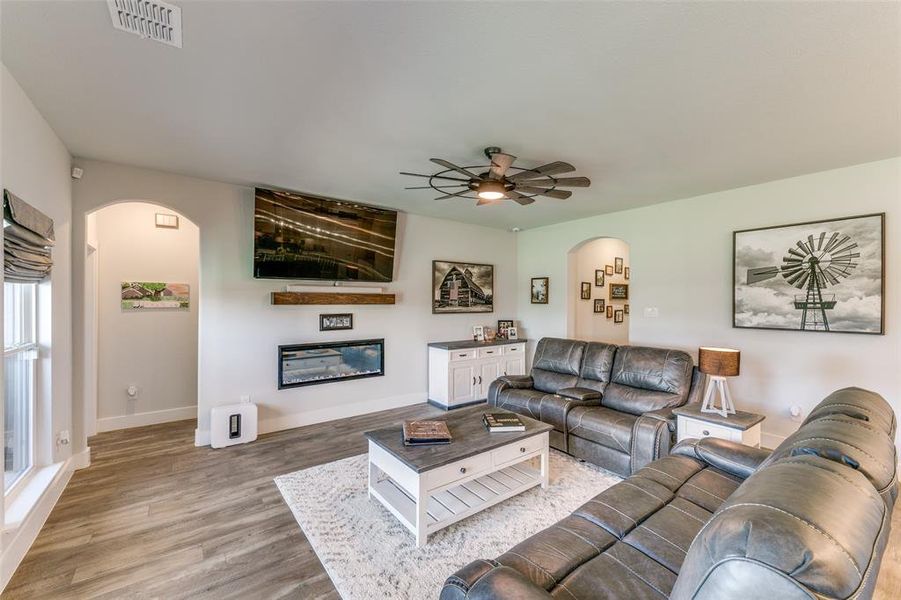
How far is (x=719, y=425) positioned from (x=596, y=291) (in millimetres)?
3989

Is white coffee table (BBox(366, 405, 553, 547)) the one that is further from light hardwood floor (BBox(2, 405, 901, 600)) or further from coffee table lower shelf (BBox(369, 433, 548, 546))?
light hardwood floor (BBox(2, 405, 901, 600))

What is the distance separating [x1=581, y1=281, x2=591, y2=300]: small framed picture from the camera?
6207mm

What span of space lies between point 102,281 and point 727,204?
6868mm

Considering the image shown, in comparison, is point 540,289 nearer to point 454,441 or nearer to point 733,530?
point 454,441

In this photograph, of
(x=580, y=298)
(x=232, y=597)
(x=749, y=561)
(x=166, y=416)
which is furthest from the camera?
(x=580, y=298)

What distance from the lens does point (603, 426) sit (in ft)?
10.3

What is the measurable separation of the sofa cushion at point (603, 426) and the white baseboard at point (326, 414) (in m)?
2.49

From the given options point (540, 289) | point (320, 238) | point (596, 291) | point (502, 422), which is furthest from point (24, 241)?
point (596, 291)

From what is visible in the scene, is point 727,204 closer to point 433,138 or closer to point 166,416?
point 433,138

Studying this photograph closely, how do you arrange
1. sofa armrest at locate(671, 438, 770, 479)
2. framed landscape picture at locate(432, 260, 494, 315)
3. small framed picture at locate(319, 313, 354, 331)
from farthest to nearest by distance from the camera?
1. framed landscape picture at locate(432, 260, 494, 315)
2. small framed picture at locate(319, 313, 354, 331)
3. sofa armrest at locate(671, 438, 770, 479)

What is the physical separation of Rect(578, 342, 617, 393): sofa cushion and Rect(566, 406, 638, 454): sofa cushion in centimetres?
37

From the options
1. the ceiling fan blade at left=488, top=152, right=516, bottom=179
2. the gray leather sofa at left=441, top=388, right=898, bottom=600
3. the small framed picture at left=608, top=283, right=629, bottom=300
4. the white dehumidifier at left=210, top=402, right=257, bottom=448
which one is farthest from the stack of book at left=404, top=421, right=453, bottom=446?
the small framed picture at left=608, top=283, right=629, bottom=300

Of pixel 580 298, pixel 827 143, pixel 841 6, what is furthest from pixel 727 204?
pixel 841 6

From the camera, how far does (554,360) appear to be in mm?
4246
